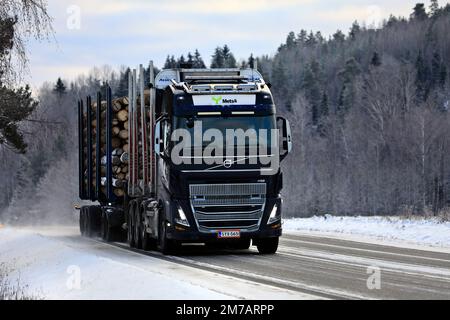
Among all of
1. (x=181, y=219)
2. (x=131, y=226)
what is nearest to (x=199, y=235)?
(x=181, y=219)

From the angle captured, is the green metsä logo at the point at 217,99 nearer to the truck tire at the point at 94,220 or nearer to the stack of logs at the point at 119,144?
the stack of logs at the point at 119,144

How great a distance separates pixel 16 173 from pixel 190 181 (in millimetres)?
109997

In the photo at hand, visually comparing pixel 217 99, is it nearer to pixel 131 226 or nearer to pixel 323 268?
pixel 323 268

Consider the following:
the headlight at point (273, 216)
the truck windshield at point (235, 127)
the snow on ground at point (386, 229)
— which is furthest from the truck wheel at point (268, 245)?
the snow on ground at point (386, 229)

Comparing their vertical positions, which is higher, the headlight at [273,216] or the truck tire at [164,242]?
the headlight at [273,216]

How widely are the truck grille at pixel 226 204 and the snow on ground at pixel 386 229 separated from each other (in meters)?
5.93

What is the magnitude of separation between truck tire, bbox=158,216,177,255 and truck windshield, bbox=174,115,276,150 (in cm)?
199

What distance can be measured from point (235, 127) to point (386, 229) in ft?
35.5

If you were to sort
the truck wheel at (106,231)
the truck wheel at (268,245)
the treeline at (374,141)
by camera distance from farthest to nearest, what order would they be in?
the treeline at (374,141)
the truck wheel at (106,231)
the truck wheel at (268,245)

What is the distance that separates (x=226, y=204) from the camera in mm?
18844

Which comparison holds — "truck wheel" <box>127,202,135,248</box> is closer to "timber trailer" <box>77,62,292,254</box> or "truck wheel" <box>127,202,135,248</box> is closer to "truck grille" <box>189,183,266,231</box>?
"timber trailer" <box>77,62,292,254</box>

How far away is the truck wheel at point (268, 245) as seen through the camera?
2006 cm

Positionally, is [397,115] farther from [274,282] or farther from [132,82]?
[274,282]
